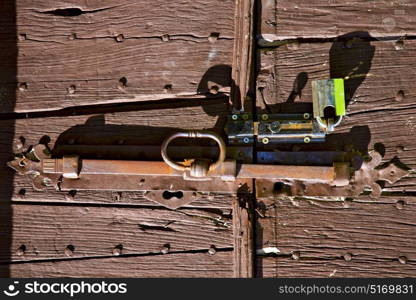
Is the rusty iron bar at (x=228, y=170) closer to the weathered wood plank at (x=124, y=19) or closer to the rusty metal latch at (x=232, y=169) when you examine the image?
the rusty metal latch at (x=232, y=169)

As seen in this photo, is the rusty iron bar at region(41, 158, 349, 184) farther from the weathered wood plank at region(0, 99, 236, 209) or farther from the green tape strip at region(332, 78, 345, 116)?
the green tape strip at region(332, 78, 345, 116)

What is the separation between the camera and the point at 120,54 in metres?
2.29

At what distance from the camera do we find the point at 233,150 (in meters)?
2.15

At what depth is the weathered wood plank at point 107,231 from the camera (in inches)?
88.1

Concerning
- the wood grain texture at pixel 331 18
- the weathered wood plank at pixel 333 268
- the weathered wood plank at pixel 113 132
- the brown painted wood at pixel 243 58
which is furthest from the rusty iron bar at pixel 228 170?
the wood grain texture at pixel 331 18

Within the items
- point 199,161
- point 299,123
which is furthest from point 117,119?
point 299,123

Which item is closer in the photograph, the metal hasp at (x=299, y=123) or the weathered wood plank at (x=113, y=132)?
the metal hasp at (x=299, y=123)

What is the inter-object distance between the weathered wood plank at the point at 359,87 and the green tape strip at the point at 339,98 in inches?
3.8

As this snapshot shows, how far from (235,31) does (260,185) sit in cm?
78

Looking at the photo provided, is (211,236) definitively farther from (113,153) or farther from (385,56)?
(385,56)

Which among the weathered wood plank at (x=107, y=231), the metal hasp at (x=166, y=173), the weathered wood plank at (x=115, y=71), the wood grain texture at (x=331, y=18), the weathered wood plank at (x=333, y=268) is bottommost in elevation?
the weathered wood plank at (x=333, y=268)

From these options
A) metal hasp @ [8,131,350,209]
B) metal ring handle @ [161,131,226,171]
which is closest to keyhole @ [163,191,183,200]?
metal hasp @ [8,131,350,209]

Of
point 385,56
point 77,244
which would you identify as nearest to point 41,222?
point 77,244

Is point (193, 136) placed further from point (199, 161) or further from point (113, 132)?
point (113, 132)
